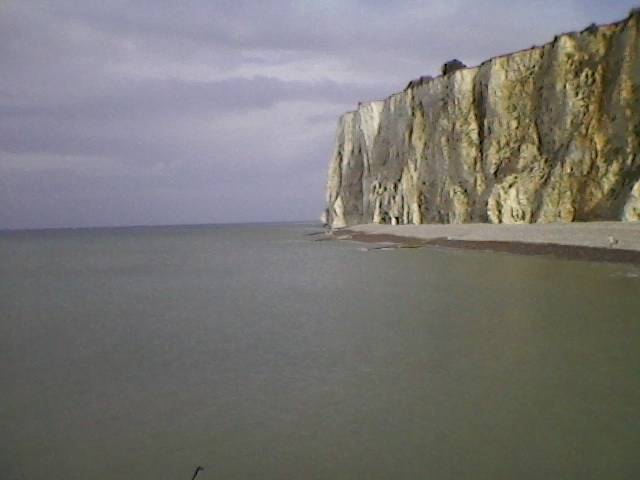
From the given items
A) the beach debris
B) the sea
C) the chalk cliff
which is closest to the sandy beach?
the chalk cliff

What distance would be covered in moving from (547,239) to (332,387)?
17.1m

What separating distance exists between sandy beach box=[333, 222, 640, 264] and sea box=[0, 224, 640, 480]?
522 centimetres

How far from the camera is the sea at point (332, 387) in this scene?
387 cm

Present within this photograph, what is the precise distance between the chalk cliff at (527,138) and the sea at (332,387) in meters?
12.6

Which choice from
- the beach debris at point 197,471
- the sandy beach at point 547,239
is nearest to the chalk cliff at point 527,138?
the sandy beach at point 547,239

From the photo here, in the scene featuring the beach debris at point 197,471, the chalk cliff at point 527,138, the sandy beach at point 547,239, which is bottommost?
the beach debris at point 197,471

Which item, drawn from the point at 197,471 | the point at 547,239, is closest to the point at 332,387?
the point at 197,471

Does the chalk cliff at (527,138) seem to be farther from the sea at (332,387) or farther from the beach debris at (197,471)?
the beach debris at (197,471)

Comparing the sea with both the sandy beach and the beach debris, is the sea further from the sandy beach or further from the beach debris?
the sandy beach

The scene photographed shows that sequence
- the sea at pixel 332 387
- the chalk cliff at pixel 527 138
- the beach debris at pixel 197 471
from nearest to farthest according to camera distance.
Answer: the beach debris at pixel 197 471 → the sea at pixel 332 387 → the chalk cliff at pixel 527 138

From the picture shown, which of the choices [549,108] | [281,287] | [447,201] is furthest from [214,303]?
[447,201]

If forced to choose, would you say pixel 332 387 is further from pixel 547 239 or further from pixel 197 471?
pixel 547 239

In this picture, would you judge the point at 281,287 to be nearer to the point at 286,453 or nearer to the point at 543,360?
the point at 543,360

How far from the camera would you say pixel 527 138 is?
90.1 feet
